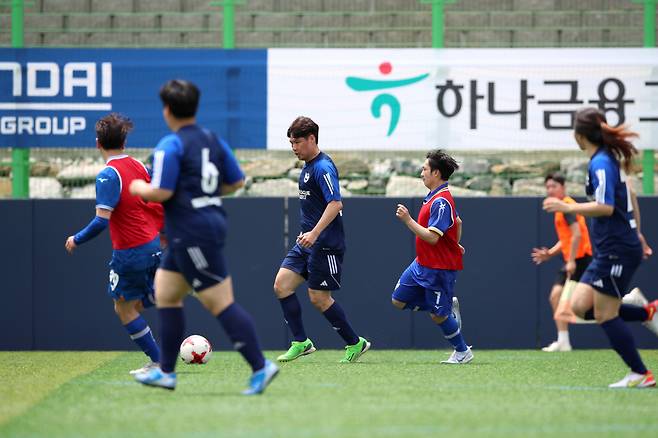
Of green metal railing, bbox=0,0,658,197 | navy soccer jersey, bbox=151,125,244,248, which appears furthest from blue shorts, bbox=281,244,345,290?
green metal railing, bbox=0,0,658,197

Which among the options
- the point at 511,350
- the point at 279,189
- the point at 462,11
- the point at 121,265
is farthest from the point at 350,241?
the point at 121,265

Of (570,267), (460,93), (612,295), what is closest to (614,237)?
(612,295)

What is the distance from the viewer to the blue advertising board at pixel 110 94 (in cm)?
1314

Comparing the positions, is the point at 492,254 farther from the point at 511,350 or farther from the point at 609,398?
the point at 609,398

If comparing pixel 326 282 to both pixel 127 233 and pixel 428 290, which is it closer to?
pixel 428 290

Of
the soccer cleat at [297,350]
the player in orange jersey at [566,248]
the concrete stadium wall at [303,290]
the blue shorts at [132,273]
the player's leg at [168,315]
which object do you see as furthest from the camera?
the concrete stadium wall at [303,290]

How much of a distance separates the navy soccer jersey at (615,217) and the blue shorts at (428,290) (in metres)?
2.22

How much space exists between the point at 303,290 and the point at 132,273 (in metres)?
4.26

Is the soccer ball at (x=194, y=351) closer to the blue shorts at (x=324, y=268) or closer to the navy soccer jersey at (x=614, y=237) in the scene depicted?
the blue shorts at (x=324, y=268)

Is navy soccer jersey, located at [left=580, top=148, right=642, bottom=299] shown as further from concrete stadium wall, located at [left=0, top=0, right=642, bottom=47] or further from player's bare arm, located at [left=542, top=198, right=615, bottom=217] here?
concrete stadium wall, located at [left=0, top=0, right=642, bottom=47]

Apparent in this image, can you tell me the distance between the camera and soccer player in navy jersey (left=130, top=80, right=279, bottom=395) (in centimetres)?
687

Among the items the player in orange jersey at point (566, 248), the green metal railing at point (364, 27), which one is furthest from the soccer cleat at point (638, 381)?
the green metal railing at point (364, 27)

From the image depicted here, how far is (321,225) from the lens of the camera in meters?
9.51

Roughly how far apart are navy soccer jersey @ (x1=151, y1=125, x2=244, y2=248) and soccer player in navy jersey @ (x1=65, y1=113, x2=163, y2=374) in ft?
5.27
